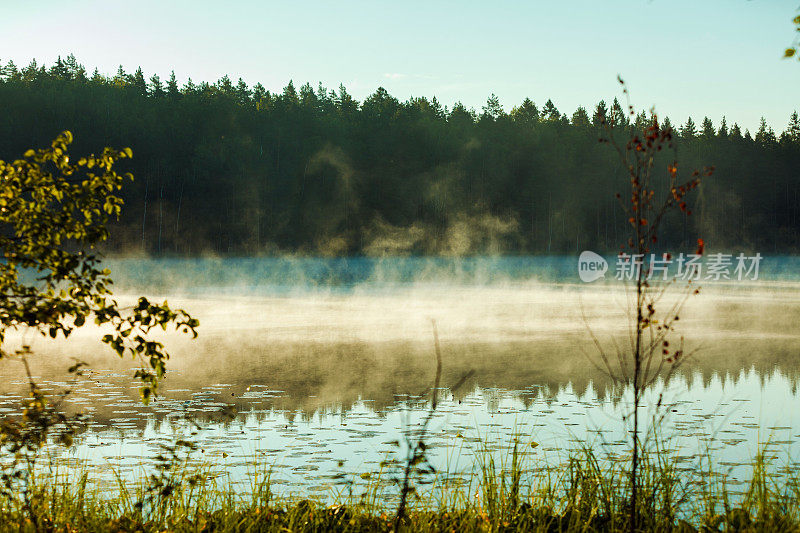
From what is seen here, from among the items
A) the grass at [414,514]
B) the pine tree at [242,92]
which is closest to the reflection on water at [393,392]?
the grass at [414,514]

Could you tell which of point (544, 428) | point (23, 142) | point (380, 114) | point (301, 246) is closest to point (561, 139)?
point (380, 114)

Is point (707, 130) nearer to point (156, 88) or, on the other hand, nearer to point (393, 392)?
point (156, 88)

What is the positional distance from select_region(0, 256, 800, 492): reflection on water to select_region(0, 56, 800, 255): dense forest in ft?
200

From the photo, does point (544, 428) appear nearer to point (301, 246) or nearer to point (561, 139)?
point (301, 246)

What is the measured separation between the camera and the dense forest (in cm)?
8681

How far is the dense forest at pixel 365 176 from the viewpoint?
285 feet

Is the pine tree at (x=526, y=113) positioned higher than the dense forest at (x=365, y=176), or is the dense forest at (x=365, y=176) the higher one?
the pine tree at (x=526, y=113)

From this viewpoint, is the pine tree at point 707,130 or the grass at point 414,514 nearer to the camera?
the grass at point 414,514

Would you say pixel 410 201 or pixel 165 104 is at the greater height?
pixel 165 104

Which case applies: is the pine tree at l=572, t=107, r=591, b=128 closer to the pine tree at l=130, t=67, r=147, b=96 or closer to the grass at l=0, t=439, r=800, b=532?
the pine tree at l=130, t=67, r=147, b=96

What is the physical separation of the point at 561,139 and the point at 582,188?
10.4m

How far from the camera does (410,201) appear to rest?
96.6 metres

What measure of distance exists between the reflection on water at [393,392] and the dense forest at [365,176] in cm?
6098

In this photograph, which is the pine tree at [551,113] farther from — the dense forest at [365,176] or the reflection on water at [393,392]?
the reflection on water at [393,392]
